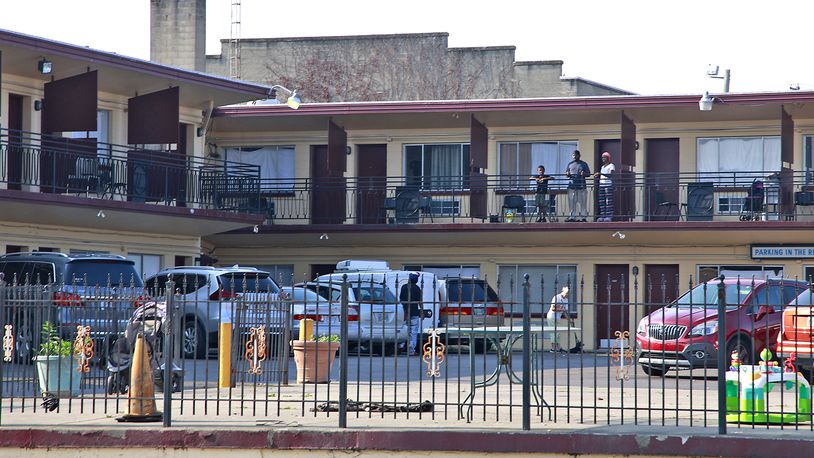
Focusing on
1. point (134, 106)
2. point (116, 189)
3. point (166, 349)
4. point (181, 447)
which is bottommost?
point (181, 447)

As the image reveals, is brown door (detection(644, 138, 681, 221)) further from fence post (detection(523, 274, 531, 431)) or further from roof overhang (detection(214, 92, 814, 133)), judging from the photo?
fence post (detection(523, 274, 531, 431))

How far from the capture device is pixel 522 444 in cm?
1251

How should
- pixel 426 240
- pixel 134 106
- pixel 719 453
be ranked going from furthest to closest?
pixel 426 240
pixel 134 106
pixel 719 453

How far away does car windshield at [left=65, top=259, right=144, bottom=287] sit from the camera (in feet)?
75.9

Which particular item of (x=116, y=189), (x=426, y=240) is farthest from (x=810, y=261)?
(x=116, y=189)

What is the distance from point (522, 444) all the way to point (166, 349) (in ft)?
12.5

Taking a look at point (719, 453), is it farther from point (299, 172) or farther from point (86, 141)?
point (299, 172)

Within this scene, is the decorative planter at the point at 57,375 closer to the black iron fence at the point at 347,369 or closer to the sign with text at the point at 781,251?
the black iron fence at the point at 347,369

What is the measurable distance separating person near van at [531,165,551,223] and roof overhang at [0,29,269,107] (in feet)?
23.9

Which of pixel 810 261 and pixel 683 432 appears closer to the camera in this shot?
pixel 683 432

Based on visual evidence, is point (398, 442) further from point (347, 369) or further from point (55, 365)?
point (55, 365)

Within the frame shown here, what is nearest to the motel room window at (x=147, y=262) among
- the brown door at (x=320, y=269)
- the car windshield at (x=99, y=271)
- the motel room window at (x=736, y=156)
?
the brown door at (x=320, y=269)

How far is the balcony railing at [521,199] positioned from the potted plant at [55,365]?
732 inches

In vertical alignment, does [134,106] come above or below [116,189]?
above
